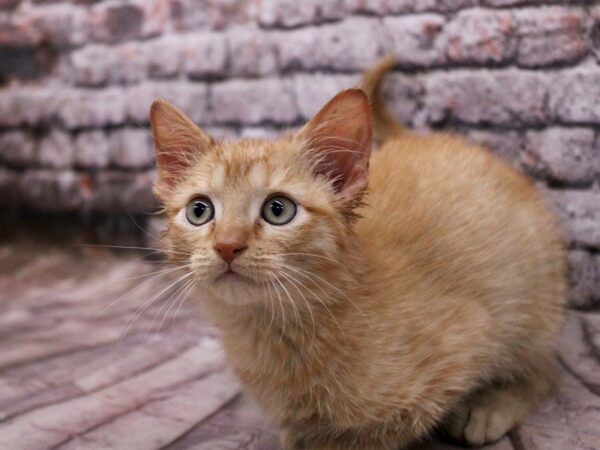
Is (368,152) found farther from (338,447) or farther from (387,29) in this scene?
(387,29)

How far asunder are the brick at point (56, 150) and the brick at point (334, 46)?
824 mm

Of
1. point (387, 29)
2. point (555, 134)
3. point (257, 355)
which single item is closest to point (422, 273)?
point (257, 355)

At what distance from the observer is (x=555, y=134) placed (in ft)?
5.58

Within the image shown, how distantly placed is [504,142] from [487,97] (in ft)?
0.39

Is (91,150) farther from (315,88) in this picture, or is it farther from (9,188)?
(315,88)

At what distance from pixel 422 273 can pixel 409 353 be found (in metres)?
0.15

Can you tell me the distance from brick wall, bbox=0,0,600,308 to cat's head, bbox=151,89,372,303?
0.77 metres

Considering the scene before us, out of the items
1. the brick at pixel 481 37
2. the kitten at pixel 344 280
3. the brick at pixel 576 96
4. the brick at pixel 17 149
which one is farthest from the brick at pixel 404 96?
the brick at pixel 17 149

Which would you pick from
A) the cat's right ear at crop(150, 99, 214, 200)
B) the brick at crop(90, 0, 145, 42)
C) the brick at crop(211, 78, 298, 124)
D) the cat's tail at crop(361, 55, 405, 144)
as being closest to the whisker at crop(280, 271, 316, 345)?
the cat's right ear at crop(150, 99, 214, 200)

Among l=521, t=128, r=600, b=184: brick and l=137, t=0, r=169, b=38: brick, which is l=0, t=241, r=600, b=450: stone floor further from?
l=137, t=0, r=169, b=38: brick

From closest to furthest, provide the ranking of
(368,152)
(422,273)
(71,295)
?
(368,152) < (422,273) < (71,295)

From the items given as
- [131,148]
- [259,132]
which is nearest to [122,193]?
[131,148]

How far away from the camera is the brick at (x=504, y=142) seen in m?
1.75

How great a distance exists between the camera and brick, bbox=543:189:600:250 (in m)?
1.69
